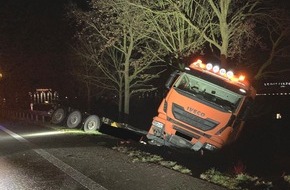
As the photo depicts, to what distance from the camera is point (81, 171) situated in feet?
27.7

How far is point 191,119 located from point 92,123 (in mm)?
8316

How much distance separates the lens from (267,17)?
49.3ft

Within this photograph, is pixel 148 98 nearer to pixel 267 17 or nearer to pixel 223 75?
pixel 267 17

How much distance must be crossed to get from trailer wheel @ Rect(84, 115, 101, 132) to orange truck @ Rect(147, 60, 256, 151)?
7.23 meters

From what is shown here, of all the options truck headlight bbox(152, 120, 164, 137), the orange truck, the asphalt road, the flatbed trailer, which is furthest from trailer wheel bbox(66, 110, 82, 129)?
truck headlight bbox(152, 120, 164, 137)

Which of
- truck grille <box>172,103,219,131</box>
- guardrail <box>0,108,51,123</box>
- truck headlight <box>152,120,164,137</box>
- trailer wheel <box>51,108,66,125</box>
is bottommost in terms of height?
guardrail <box>0,108,51,123</box>

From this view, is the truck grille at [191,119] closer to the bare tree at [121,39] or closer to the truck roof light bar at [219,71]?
the truck roof light bar at [219,71]

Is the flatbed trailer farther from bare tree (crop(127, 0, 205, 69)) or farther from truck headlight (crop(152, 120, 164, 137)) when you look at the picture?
truck headlight (crop(152, 120, 164, 137))

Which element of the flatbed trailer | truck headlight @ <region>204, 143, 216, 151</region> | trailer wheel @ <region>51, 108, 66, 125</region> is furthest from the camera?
trailer wheel @ <region>51, 108, 66, 125</region>

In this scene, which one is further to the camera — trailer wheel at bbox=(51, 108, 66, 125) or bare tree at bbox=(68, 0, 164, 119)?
trailer wheel at bbox=(51, 108, 66, 125)

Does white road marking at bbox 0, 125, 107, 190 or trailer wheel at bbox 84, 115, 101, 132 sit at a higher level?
white road marking at bbox 0, 125, 107, 190

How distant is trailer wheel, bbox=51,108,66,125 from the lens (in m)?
21.6

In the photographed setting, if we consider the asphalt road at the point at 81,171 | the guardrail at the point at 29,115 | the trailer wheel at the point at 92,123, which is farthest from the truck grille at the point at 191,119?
the guardrail at the point at 29,115

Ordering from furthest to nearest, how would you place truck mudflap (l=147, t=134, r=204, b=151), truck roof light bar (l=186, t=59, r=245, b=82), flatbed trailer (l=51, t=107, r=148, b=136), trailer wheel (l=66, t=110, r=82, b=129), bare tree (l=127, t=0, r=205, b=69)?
trailer wheel (l=66, t=110, r=82, b=129), flatbed trailer (l=51, t=107, r=148, b=136), bare tree (l=127, t=0, r=205, b=69), truck roof light bar (l=186, t=59, r=245, b=82), truck mudflap (l=147, t=134, r=204, b=151)
